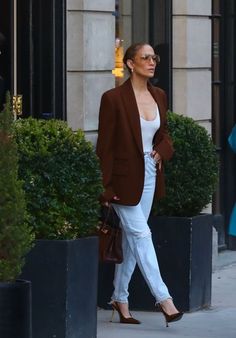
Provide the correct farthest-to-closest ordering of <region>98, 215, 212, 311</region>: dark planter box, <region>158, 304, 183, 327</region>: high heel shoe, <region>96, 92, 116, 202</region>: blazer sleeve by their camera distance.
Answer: <region>98, 215, 212, 311</region>: dark planter box → <region>158, 304, 183, 327</region>: high heel shoe → <region>96, 92, 116, 202</region>: blazer sleeve

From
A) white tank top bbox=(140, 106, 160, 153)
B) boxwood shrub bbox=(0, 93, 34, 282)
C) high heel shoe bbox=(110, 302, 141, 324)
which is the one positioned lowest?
high heel shoe bbox=(110, 302, 141, 324)

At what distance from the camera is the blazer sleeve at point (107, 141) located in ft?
30.0

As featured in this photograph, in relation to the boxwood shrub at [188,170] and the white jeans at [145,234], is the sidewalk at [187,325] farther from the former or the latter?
the boxwood shrub at [188,170]

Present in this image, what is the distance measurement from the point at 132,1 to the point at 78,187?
4.07 meters

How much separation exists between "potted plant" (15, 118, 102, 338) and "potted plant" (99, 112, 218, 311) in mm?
1715

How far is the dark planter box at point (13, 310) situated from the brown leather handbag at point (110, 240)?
94.5 inches

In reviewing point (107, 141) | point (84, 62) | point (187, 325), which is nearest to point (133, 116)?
point (107, 141)

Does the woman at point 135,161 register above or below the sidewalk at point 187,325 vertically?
above

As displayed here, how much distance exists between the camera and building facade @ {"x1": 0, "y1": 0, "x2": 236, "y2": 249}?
10281 millimetres

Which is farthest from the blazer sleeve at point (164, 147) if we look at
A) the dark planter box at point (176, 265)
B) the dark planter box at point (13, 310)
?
the dark planter box at point (13, 310)

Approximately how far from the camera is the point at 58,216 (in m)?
8.01

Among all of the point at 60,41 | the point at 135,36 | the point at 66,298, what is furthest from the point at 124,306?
the point at 135,36

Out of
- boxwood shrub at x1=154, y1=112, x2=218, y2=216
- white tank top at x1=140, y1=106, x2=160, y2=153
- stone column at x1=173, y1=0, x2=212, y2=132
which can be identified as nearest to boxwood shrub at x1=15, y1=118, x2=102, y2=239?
white tank top at x1=140, y1=106, x2=160, y2=153

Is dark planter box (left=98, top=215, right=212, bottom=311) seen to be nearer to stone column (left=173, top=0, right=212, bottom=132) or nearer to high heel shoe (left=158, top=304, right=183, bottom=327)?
high heel shoe (left=158, top=304, right=183, bottom=327)
